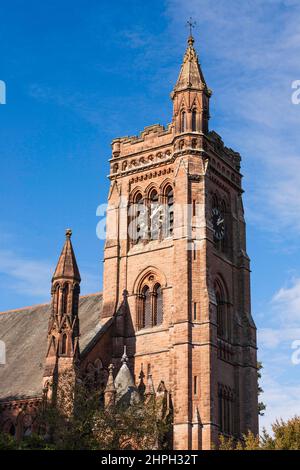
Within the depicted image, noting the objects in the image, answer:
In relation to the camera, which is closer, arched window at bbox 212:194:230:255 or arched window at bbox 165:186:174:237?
arched window at bbox 165:186:174:237

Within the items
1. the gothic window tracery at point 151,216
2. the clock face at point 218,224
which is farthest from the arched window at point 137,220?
the clock face at point 218,224

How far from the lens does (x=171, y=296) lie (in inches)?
2317

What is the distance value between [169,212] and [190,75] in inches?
386

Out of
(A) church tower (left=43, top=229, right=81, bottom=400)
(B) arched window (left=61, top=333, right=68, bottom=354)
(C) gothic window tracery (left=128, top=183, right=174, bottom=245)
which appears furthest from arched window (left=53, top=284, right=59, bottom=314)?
(C) gothic window tracery (left=128, top=183, right=174, bottom=245)

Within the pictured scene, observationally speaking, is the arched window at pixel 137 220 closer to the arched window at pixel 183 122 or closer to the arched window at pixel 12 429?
the arched window at pixel 183 122

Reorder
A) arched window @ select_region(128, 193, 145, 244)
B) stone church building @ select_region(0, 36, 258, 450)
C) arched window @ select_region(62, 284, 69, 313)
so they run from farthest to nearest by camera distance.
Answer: arched window @ select_region(128, 193, 145, 244), arched window @ select_region(62, 284, 69, 313), stone church building @ select_region(0, 36, 258, 450)

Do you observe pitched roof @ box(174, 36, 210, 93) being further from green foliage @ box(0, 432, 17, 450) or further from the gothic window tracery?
green foliage @ box(0, 432, 17, 450)

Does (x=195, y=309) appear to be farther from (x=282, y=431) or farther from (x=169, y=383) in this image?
(x=282, y=431)

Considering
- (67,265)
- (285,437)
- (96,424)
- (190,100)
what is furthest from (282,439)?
(190,100)

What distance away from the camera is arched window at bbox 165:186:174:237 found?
202 ft

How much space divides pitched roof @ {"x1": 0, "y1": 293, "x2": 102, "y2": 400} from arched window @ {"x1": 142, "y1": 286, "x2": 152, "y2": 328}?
303cm

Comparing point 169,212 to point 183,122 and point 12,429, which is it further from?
point 12,429

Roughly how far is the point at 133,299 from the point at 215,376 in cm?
851

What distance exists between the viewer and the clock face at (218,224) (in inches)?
2478
